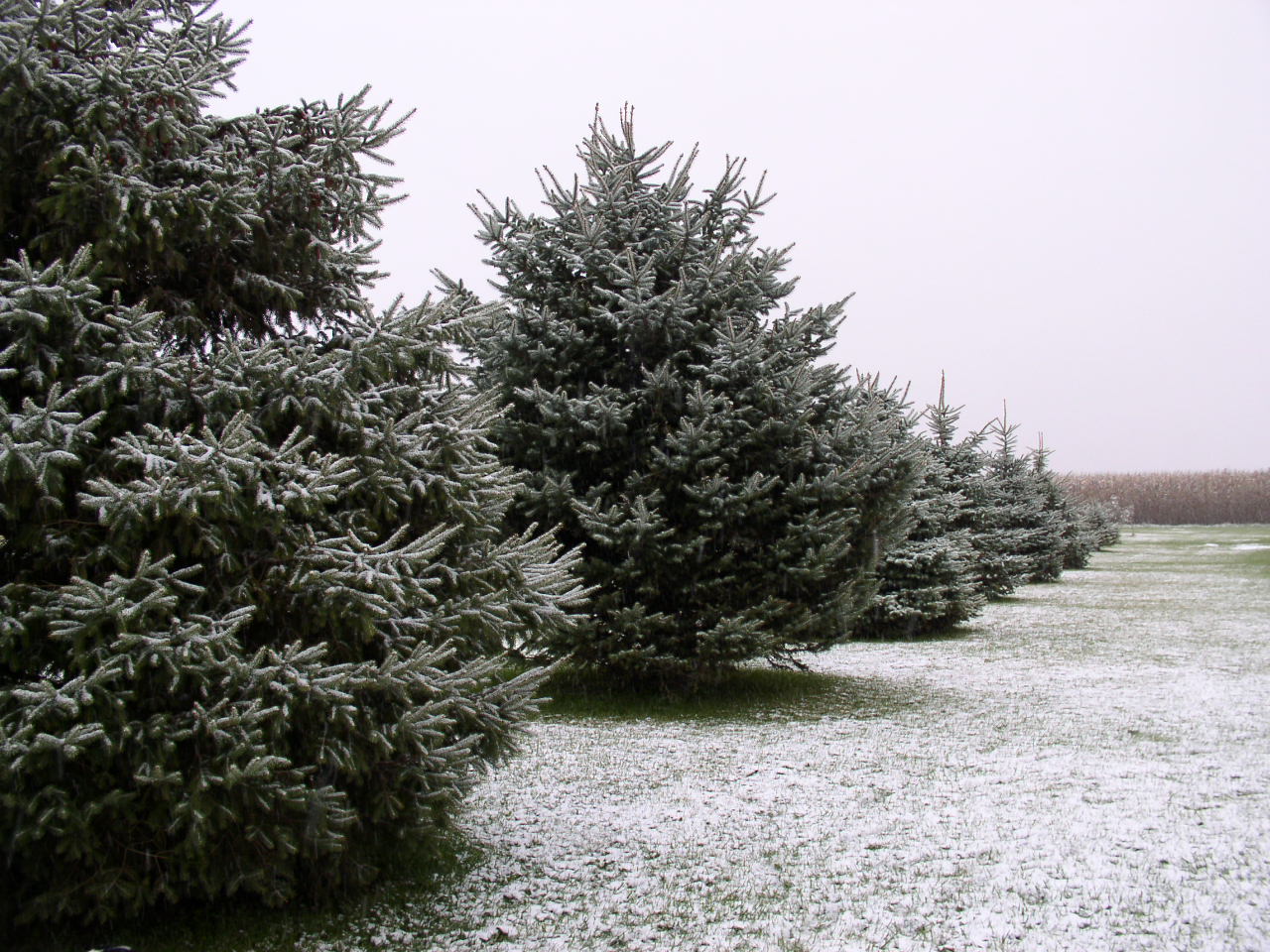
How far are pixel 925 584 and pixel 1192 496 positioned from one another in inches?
2767

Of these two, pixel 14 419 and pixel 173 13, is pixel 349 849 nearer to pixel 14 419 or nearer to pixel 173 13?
pixel 14 419

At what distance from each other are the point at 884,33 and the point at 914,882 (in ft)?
35.9

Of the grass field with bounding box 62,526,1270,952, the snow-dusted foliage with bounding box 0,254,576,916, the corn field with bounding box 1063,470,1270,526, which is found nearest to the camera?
the snow-dusted foliage with bounding box 0,254,576,916

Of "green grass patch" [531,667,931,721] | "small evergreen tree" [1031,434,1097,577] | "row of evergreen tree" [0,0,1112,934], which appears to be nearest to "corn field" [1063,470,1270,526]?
"small evergreen tree" [1031,434,1097,577]

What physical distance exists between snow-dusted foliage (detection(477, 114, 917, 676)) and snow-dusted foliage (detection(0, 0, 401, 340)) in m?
3.48

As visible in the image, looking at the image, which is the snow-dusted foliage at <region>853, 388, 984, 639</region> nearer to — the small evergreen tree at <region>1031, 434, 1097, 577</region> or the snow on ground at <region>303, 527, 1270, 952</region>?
the snow on ground at <region>303, 527, 1270, 952</region>

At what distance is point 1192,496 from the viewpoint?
2827 inches

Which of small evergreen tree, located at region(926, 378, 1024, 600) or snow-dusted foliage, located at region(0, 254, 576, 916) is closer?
snow-dusted foliage, located at region(0, 254, 576, 916)

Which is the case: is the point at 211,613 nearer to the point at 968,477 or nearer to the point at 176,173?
the point at 176,173

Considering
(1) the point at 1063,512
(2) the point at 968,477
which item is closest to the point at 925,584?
(2) the point at 968,477

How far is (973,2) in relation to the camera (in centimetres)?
1009

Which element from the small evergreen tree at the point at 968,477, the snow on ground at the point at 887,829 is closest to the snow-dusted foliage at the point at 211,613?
the snow on ground at the point at 887,829

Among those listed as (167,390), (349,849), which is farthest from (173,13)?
(349,849)

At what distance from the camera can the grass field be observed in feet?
11.9
